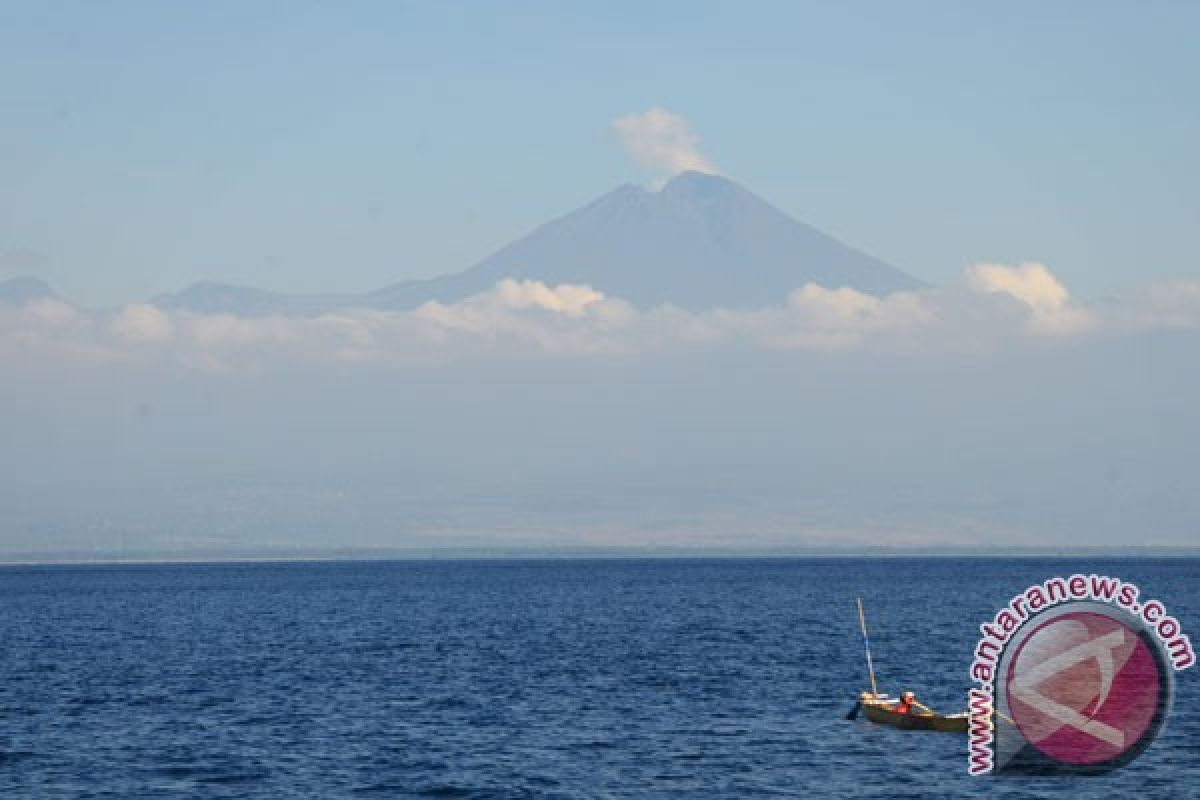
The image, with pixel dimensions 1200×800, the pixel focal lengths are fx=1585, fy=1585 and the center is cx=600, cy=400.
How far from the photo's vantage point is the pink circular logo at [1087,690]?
7050cm

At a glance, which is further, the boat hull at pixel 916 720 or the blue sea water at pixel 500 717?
the boat hull at pixel 916 720

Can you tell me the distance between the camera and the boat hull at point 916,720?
236ft

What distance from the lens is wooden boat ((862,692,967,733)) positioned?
237ft

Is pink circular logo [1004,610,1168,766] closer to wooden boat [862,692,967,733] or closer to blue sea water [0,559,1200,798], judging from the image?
blue sea water [0,559,1200,798]

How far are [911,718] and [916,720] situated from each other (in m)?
0.25

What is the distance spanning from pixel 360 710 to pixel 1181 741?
134 feet

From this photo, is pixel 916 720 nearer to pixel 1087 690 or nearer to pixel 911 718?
pixel 911 718

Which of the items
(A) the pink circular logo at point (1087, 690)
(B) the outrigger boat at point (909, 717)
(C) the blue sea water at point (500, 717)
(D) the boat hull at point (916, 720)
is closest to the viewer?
(C) the blue sea water at point (500, 717)

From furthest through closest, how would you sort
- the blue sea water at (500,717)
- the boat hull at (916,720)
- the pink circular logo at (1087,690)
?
the boat hull at (916,720), the pink circular logo at (1087,690), the blue sea water at (500,717)

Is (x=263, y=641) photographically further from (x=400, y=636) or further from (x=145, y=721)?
(x=145, y=721)

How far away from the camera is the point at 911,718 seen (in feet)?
241

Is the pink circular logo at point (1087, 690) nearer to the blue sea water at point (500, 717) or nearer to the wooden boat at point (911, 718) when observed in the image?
the blue sea water at point (500, 717)

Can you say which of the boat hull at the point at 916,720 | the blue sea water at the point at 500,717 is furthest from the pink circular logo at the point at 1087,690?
the boat hull at the point at 916,720

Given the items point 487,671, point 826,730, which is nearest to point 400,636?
point 487,671
